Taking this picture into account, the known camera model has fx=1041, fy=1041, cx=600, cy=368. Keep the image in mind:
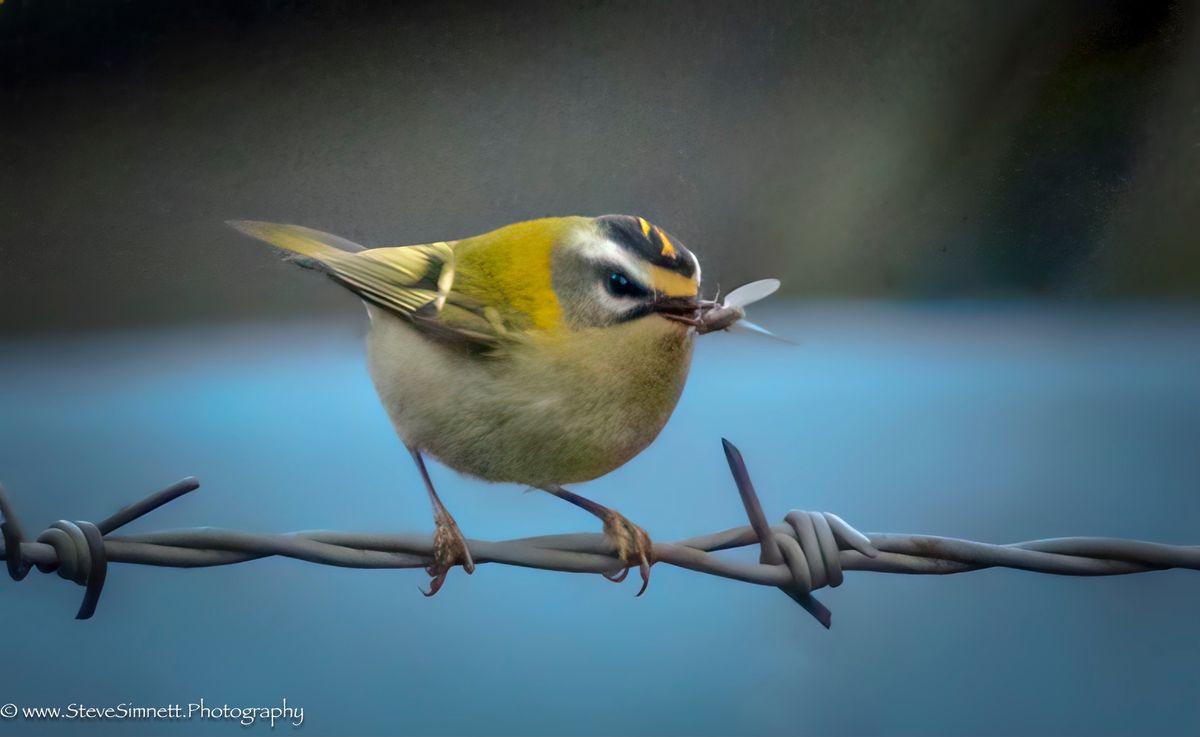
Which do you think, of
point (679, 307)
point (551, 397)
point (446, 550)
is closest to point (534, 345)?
point (551, 397)

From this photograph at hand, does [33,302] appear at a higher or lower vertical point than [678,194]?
lower

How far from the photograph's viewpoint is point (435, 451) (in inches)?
49.1

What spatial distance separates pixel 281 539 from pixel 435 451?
33 cm

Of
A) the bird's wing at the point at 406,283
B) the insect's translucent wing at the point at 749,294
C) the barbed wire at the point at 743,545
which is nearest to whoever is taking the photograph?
the barbed wire at the point at 743,545

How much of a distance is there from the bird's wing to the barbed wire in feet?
0.97

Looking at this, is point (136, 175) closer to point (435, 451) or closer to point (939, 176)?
point (435, 451)

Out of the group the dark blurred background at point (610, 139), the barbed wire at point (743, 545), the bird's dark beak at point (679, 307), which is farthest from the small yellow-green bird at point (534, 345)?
the dark blurred background at point (610, 139)

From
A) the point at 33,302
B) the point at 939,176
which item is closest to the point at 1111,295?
Answer: the point at 939,176

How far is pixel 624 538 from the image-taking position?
126 centimetres

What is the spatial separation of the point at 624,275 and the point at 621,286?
15mm

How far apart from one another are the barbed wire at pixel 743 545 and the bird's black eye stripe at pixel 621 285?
0.95ft

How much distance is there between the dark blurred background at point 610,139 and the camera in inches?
96.2

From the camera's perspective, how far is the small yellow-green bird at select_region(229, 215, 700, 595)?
113 centimetres

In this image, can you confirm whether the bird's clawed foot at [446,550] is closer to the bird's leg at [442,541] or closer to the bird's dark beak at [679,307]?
the bird's leg at [442,541]
